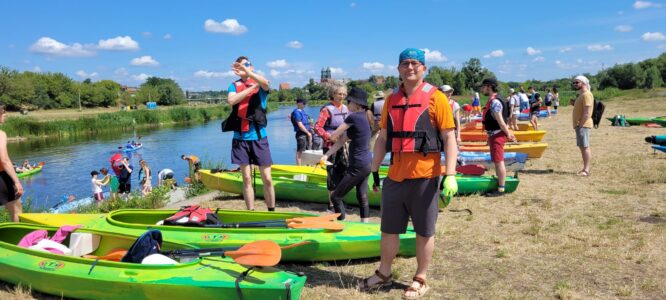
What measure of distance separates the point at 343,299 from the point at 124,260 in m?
1.82

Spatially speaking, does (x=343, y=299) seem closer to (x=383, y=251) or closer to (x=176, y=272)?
(x=383, y=251)

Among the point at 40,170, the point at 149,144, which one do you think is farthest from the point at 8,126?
the point at 40,170

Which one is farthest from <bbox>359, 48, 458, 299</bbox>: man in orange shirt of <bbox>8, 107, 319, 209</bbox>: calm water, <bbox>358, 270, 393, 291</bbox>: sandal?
<bbox>8, 107, 319, 209</bbox>: calm water

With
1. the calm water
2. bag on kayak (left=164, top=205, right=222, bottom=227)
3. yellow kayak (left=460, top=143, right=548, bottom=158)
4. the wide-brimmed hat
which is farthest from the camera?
the calm water

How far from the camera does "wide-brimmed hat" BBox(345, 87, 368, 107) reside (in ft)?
15.7

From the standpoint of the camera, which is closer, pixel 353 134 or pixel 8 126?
pixel 353 134

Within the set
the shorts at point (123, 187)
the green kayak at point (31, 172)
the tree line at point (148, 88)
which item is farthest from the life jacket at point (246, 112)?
the tree line at point (148, 88)

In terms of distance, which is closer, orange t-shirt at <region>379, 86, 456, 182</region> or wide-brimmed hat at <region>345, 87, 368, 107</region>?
Result: orange t-shirt at <region>379, 86, 456, 182</region>

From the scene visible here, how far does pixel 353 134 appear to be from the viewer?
193 inches

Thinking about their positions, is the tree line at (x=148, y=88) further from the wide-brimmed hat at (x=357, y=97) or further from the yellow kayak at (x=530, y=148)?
the wide-brimmed hat at (x=357, y=97)

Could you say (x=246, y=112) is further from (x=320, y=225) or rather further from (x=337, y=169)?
(x=320, y=225)

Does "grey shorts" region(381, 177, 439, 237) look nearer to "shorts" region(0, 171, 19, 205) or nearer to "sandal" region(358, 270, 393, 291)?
"sandal" region(358, 270, 393, 291)

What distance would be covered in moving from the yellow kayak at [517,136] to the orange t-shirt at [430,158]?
10606 millimetres

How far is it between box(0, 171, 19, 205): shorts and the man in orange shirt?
424cm
